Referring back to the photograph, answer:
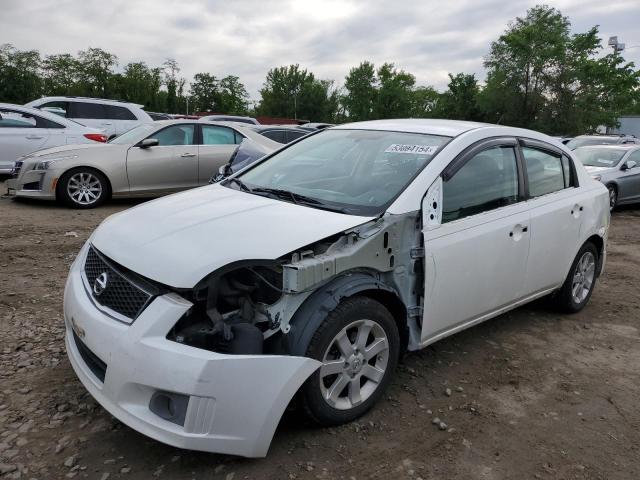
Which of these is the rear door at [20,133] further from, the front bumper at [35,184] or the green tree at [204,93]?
the green tree at [204,93]

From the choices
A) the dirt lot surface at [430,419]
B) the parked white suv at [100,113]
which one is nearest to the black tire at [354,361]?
the dirt lot surface at [430,419]

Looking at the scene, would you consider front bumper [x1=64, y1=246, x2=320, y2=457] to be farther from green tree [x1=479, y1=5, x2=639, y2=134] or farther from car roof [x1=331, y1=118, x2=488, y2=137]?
green tree [x1=479, y1=5, x2=639, y2=134]

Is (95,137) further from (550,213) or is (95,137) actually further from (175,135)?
(550,213)

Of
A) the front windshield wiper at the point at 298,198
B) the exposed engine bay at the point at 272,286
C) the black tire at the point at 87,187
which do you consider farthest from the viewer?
the black tire at the point at 87,187

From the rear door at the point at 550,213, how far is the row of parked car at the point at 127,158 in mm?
3875

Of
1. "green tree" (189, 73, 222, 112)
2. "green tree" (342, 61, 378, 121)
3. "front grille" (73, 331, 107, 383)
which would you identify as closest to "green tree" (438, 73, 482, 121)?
"green tree" (342, 61, 378, 121)

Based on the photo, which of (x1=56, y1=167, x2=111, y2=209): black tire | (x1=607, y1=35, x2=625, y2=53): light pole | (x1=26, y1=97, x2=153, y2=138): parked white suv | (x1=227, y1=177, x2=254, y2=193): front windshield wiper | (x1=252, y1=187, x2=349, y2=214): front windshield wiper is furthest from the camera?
(x1=607, y1=35, x2=625, y2=53): light pole

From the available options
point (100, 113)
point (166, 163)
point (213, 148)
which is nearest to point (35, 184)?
point (166, 163)

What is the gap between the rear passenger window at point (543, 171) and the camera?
4012 mm

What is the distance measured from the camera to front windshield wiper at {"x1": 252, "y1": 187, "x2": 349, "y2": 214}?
10.2 feet

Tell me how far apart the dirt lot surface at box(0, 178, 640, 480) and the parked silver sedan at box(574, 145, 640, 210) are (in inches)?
310

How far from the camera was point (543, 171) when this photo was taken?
13.7 feet

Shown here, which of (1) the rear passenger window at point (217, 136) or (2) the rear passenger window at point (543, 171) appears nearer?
(2) the rear passenger window at point (543, 171)

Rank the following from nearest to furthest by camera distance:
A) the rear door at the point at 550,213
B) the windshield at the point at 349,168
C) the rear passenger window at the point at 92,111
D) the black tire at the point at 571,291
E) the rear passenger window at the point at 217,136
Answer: the windshield at the point at 349,168, the rear door at the point at 550,213, the black tire at the point at 571,291, the rear passenger window at the point at 217,136, the rear passenger window at the point at 92,111
